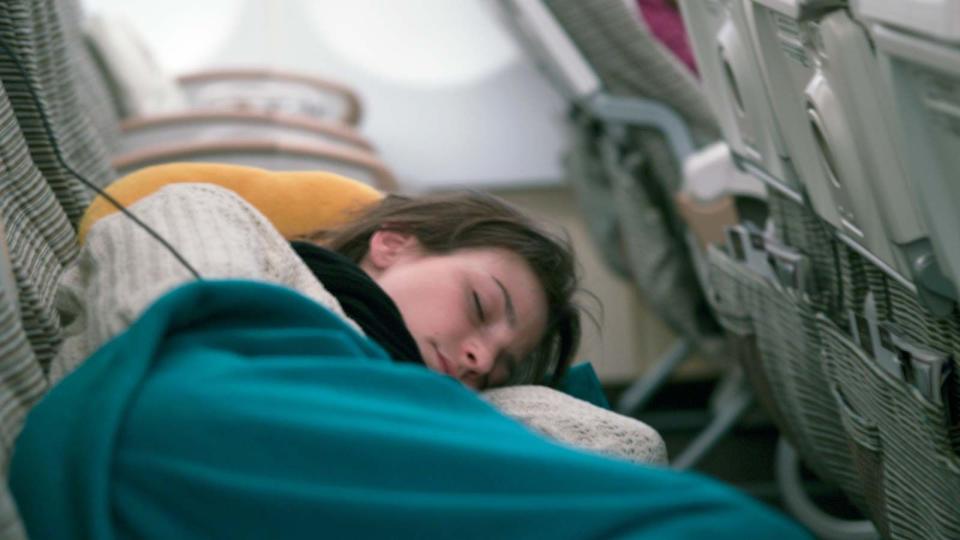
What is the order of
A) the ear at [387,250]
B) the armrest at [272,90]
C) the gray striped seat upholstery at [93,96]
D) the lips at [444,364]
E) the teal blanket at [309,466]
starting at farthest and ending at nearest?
1. the armrest at [272,90]
2. the gray striped seat upholstery at [93,96]
3. the ear at [387,250]
4. the lips at [444,364]
5. the teal blanket at [309,466]

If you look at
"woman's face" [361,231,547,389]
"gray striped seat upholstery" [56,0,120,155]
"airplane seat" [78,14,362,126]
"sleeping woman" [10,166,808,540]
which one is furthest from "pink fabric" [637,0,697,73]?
"sleeping woman" [10,166,808,540]

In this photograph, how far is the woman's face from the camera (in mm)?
1368

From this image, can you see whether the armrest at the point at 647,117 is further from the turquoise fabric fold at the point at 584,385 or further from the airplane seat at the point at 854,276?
the turquoise fabric fold at the point at 584,385

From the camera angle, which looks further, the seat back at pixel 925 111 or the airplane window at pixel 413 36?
the airplane window at pixel 413 36

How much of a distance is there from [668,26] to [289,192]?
1.61 m

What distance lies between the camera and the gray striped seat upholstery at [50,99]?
5.06ft

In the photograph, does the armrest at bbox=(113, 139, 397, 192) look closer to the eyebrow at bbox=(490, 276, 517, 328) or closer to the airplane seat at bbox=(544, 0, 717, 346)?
the airplane seat at bbox=(544, 0, 717, 346)

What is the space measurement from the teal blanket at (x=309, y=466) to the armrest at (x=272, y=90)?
3.13 m

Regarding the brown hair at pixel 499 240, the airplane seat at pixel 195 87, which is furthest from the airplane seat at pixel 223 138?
the brown hair at pixel 499 240

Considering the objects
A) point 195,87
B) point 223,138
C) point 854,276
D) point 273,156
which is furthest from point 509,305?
point 195,87

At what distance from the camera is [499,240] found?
1.51 meters

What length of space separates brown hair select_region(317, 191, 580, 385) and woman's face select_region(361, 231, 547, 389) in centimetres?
2

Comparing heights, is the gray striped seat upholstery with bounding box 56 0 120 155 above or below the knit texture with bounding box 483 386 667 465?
above

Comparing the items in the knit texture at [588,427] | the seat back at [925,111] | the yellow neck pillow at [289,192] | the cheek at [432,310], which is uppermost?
the seat back at [925,111]
